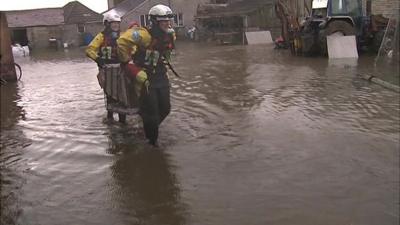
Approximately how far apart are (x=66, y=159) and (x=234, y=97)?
14.9ft

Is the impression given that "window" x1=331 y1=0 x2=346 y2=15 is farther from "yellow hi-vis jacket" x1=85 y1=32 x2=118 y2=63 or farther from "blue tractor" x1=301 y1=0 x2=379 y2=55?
"yellow hi-vis jacket" x1=85 y1=32 x2=118 y2=63

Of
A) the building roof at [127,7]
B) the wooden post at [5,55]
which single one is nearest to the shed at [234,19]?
the building roof at [127,7]

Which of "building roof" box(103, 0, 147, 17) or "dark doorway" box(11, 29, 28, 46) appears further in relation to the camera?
"dark doorway" box(11, 29, 28, 46)

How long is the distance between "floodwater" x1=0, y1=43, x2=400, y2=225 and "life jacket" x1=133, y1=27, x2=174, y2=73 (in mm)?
1060

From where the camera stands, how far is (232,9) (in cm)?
3753

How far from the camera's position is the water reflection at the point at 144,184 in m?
Result: 4.17

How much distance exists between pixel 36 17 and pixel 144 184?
48512 millimetres

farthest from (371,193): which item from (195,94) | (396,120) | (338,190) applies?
(195,94)

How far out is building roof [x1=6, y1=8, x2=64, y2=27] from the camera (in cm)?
4822

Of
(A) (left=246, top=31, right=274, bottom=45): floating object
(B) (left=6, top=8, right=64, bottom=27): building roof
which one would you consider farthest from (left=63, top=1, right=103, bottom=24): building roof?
(A) (left=246, top=31, right=274, bottom=45): floating object

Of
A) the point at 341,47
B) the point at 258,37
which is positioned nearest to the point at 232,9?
the point at 258,37

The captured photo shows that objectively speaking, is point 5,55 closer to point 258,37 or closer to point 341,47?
point 341,47

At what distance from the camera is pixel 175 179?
508 cm

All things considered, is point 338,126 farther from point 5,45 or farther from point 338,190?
point 5,45
